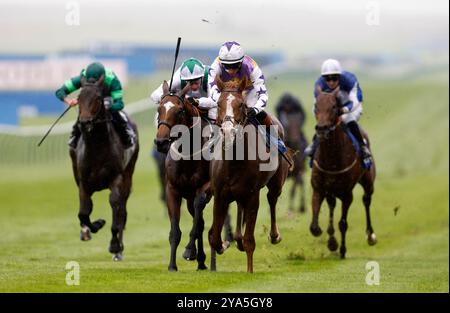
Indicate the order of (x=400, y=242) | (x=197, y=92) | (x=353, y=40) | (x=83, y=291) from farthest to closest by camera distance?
(x=353, y=40)
(x=400, y=242)
(x=197, y=92)
(x=83, y=291)

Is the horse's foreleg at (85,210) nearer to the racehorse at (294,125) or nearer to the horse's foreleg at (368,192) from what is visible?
the horse's foreleg at (368,192)

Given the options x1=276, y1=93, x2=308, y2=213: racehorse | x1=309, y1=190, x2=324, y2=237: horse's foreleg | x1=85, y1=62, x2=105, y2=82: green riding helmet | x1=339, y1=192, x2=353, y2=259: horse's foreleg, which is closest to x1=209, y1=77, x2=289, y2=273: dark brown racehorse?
x1=85, y1=62, x2=105, y2=82: green riding helmet

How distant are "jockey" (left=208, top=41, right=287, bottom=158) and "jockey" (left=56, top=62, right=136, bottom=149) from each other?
6.47 ft

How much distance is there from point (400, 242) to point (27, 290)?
36.3 feet

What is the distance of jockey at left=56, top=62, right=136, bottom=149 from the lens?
1422 cm

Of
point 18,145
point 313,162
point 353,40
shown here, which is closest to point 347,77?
point 313,162

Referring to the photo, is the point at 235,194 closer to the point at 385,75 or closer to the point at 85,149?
the point at 85,149

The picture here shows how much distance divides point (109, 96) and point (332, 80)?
318cm

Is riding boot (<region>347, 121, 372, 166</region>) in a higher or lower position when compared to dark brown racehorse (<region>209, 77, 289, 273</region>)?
higher

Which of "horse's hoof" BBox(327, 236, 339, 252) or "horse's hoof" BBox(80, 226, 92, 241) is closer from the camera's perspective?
"horse's hoof" BBox(80, 226, 92, 241)

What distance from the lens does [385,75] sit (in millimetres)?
67938

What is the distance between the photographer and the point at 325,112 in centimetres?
1542

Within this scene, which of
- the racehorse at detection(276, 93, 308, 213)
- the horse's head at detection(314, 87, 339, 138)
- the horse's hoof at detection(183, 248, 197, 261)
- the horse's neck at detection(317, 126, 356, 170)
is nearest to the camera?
the horse's hoof at detection(183, 248, 197, 261)

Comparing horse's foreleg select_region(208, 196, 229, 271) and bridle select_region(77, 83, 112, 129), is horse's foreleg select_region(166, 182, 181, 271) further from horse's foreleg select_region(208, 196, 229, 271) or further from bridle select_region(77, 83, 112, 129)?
bridle select_region(77, 83, 112, 129)
